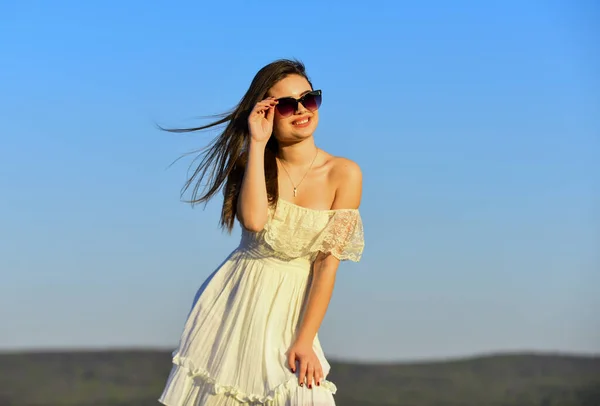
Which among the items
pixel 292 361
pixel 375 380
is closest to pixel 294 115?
pixel 292 361

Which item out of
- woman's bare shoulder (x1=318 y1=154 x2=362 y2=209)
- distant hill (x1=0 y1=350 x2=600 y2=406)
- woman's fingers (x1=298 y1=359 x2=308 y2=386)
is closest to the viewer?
woman's fingers (x1=298 y1=359 x2=308 y2=386)

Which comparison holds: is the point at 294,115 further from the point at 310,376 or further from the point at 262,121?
the point at 310,376

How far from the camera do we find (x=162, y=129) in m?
5.08

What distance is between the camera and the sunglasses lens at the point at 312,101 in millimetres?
4598

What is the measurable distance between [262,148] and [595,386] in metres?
9.03

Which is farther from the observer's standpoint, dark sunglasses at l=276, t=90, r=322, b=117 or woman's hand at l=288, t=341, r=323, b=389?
dark sunglasses at l=276, t=90, r=322, b=117

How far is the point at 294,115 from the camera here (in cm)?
462

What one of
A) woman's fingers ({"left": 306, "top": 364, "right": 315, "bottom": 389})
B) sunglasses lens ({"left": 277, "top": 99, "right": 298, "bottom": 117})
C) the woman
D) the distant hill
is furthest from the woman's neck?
the distant hill

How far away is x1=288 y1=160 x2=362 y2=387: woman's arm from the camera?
14.6ft

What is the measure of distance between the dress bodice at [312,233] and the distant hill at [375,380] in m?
6.59

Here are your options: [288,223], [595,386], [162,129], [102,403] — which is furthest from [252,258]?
[595,386]

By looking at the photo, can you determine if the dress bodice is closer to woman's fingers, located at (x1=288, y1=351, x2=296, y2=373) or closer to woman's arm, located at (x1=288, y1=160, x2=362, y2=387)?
woman's arm, located at (x1=288, y1=160, x2=362, y2=387)

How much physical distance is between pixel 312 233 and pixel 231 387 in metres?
0.79

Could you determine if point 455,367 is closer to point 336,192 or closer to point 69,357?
point 69,357
